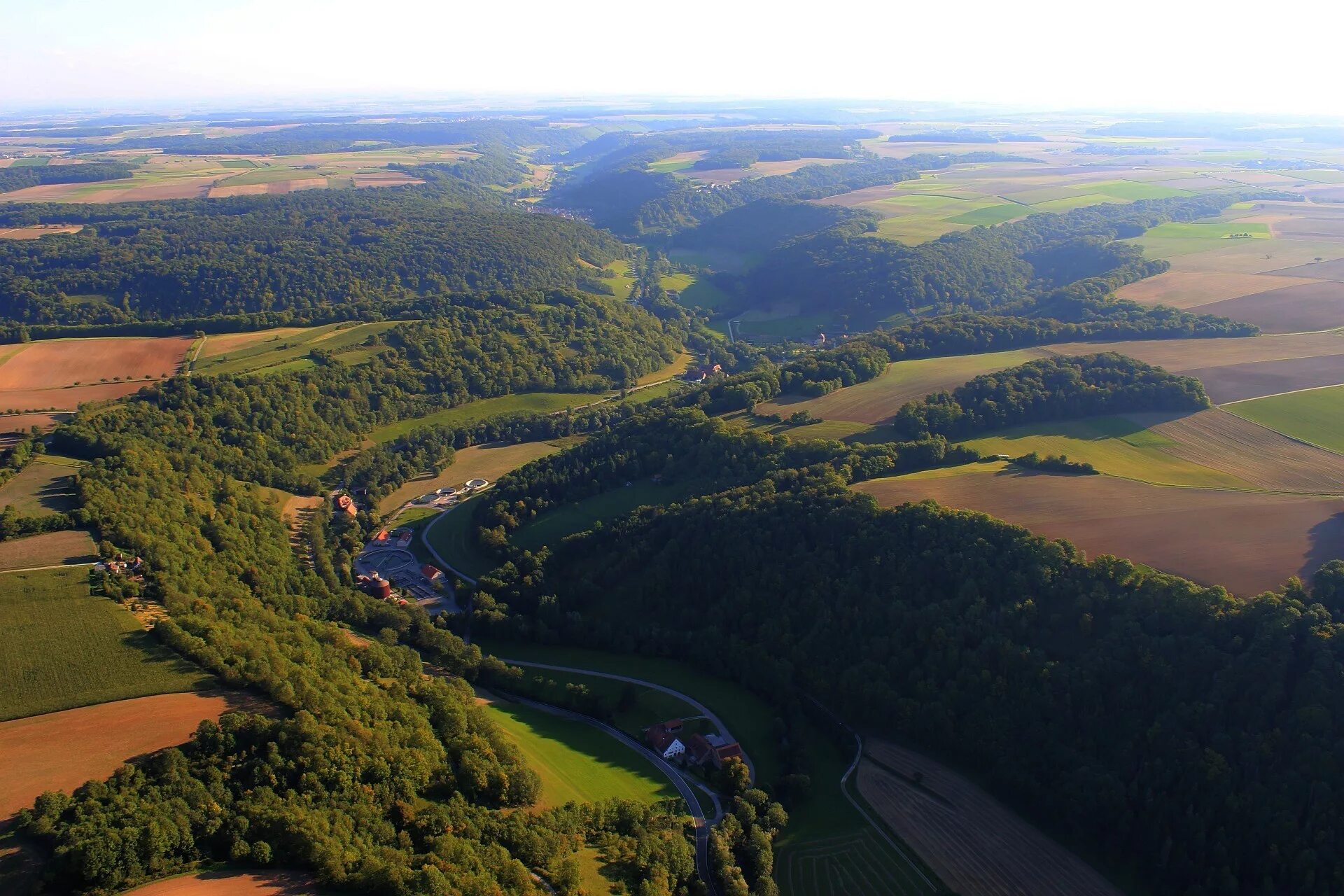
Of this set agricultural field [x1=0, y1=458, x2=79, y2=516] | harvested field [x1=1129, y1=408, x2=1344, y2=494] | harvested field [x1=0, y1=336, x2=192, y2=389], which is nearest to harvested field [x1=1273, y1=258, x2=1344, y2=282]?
harvested field [x1=1129, y1=408, x2=1344, y2=494]

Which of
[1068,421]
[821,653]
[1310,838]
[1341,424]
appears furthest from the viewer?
[1068,421]

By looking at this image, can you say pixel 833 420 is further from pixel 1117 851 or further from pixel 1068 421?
pixel 1117 851

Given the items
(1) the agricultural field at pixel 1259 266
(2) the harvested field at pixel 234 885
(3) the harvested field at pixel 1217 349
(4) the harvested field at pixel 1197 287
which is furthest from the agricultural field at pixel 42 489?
(4) the harvested field at pixel 1197 287

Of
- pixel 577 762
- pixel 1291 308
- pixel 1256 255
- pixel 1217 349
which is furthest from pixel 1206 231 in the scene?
pixel 577 762

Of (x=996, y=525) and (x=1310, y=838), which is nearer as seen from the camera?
(x=1310, y=838)

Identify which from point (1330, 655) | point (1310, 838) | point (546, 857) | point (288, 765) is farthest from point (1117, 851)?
point (288, 765)

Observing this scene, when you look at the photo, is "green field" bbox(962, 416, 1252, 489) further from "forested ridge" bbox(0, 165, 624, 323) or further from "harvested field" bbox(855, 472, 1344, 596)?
"forested ridge" bbox(0, 165, 624, 323)

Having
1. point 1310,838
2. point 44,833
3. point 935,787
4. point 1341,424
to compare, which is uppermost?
point 1341,424
